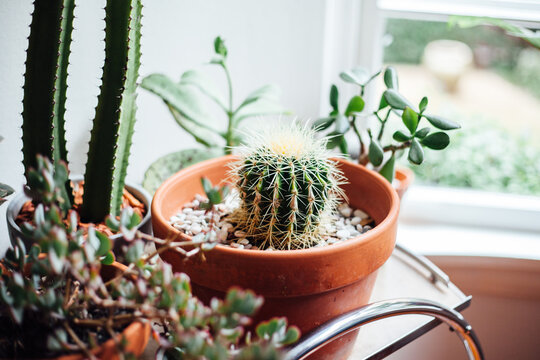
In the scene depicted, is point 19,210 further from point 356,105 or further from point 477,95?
point 477,95

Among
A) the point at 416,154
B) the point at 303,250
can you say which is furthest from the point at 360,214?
the point at 303,250

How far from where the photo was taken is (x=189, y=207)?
0.91m

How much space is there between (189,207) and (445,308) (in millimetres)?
461

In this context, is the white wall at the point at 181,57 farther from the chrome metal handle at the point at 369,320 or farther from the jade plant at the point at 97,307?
the chrome metal handle at the point at 369,320

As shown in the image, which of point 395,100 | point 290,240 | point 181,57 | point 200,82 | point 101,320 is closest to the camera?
point 101,320

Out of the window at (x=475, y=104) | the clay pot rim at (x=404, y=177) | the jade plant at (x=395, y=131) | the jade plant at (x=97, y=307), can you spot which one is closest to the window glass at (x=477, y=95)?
the window at (x=475, y=104)

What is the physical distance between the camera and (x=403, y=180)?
42.3 inches

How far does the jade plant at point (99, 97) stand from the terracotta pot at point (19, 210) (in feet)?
0.24

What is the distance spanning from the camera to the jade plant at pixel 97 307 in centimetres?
47

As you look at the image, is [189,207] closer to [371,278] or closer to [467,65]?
[371,278]

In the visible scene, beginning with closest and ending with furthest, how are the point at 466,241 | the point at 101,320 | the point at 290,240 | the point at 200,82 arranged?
the point at 101,320 → the point at 290,240 → the point at 200,82 → the point at 466,241

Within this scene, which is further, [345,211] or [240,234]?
[345,211]

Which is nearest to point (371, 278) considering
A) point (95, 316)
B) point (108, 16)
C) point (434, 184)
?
point (95, 316)

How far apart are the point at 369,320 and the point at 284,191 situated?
0.22 meters
